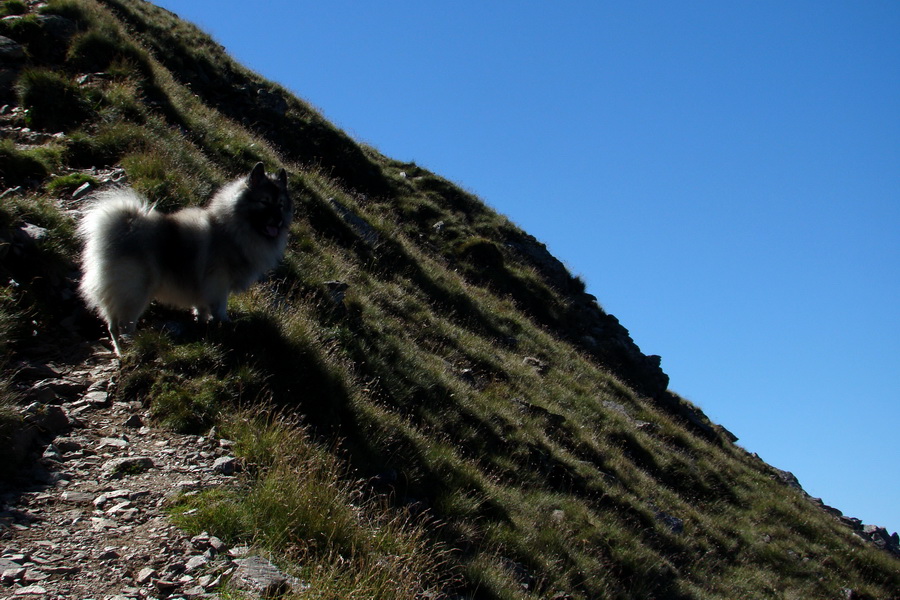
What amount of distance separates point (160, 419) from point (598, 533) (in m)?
7.21

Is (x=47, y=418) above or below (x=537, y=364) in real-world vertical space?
below

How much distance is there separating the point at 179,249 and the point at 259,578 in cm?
414

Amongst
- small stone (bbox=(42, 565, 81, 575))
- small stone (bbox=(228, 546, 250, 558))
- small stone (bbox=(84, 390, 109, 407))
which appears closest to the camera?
small stone (bbox=(42, 565, 81, 575))

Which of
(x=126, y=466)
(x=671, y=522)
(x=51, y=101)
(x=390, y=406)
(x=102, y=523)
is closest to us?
(x=102, y=523)

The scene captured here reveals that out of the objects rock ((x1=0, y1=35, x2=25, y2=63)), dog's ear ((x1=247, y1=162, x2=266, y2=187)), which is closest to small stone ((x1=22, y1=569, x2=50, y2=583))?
dog's ear ((x1=247, y1=162, x2=266, y2=187))

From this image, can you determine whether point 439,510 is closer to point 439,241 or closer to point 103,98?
point 103,98

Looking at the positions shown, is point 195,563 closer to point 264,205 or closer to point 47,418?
point 47,418

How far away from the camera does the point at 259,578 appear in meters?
4.10

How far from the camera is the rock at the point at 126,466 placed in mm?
5168

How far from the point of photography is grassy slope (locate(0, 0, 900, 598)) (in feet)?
19.5

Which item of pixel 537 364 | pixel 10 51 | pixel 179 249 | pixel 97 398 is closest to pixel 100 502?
pixel 97 398

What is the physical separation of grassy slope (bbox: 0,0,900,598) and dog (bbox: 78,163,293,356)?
15.0 inches

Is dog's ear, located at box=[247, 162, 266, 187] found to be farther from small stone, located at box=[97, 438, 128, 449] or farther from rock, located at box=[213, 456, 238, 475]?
rock, located at box=[213, 456, 238, 475]

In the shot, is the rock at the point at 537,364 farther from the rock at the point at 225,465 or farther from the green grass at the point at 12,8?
the green grass at the point at 12,8
